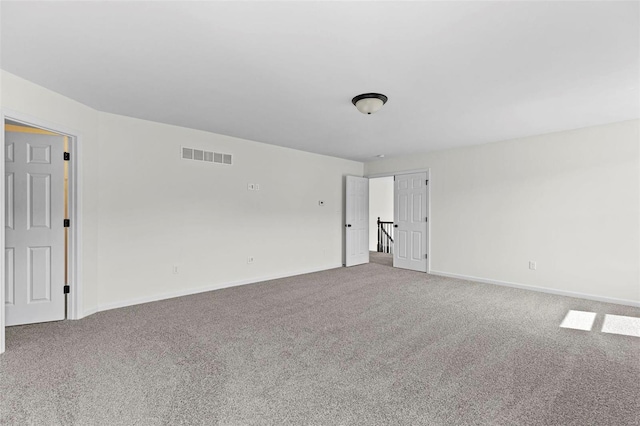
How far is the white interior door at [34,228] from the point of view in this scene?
10.8ft

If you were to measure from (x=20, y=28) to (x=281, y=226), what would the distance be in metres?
4.22

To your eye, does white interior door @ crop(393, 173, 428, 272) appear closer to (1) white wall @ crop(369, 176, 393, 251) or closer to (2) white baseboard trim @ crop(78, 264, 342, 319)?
(2) white baseboard trim @ crop(78, 264, 342, 319)

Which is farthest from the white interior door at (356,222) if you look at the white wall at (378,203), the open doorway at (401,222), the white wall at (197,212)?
the white wall at (378,203)

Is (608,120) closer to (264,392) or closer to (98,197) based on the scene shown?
(264,392)

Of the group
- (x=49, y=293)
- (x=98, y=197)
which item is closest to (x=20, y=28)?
(x=98, y=197)

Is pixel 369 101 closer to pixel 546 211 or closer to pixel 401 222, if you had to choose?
pixel 546 211

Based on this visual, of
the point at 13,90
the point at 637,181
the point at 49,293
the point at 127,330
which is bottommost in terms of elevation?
the point at 127,330

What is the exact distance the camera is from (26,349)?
107 inches

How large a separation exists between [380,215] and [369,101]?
319 inches

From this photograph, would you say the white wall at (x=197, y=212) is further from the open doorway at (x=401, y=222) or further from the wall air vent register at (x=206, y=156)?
the open doorway at (x=401, y=222)

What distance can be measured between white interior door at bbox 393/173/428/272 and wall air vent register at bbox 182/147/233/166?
360cm

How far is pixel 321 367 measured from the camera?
7.98 ft

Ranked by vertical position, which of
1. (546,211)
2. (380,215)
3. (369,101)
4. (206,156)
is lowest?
(380,215)

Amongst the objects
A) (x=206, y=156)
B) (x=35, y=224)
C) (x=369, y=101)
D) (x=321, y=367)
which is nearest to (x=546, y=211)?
(x=369, y=101)
